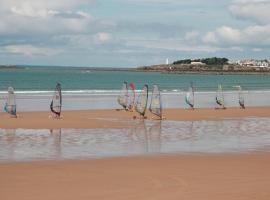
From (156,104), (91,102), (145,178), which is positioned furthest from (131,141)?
(91,102)

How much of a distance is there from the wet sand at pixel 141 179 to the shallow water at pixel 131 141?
4.13 feet

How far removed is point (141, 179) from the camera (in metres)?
9.38

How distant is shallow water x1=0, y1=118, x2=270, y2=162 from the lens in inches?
501

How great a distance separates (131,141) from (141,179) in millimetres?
5843

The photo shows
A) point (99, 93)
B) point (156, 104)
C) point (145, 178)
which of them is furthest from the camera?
point (99, 93)

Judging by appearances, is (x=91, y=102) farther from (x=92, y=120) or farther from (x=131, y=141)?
(x=131, y=141)

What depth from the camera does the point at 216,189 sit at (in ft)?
28.1

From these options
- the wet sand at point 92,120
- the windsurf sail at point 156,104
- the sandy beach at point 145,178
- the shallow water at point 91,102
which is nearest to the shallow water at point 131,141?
the sandy beach at point 145,178

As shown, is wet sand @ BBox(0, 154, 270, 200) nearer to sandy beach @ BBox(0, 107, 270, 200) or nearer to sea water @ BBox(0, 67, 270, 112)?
sandy beach @ BBox(0, 107, 270, 200)

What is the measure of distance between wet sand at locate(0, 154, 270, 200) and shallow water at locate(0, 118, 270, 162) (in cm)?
126

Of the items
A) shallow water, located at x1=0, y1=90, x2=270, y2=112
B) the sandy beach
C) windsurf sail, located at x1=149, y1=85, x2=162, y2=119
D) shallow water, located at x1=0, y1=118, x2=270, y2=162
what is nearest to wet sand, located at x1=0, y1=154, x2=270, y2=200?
the sandy beach

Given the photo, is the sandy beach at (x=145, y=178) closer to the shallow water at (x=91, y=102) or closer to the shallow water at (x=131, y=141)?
the shallow water at (x=131, y=141)

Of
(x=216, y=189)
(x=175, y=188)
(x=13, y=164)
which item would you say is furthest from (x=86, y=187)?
(x=13, y=164)

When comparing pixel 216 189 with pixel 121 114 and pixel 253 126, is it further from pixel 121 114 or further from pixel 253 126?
pixel 121 114
